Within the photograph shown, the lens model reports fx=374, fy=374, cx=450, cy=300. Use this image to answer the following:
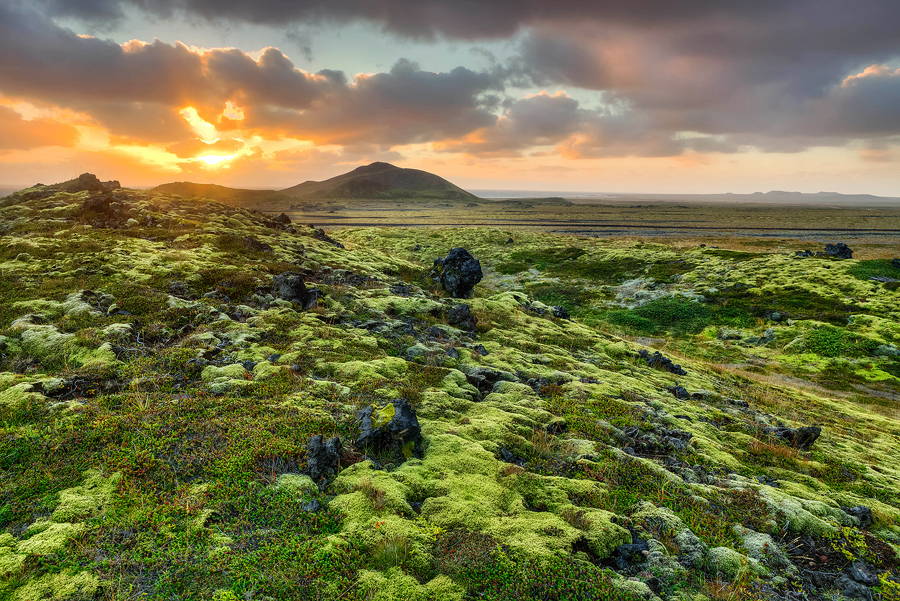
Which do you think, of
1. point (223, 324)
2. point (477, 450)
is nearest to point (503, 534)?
point (477, 450)

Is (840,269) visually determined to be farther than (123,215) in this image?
Yes

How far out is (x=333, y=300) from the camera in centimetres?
2273

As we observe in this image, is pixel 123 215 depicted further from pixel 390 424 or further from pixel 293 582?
pixel 293 582

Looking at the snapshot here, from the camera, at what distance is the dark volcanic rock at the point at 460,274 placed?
30.1 m

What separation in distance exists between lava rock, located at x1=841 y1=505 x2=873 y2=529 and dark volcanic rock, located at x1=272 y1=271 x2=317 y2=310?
2204 centimetres

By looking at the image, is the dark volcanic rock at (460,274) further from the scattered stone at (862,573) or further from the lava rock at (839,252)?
the lava rock at (839,252)

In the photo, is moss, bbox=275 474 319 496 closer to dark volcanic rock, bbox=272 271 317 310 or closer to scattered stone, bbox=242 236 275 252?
dark volcanic rock, bbox=272 271 317 310

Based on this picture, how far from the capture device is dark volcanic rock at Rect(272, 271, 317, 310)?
68.3 feet

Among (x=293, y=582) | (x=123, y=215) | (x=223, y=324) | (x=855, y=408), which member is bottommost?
(x=855, y=408)

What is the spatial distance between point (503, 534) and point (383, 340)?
11588 mm

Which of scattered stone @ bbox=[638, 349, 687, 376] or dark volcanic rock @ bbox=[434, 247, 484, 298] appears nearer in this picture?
scattered stone @ bbox=[638, 349, 687, 376]

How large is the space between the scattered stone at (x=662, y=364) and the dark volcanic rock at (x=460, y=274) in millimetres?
13250

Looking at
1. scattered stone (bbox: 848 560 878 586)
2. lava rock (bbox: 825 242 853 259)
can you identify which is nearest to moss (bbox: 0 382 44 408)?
scattered stone (bbox: 848 560 878 586)

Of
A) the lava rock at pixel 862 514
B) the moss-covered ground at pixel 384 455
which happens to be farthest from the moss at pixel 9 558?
the lava rock at pixel 862 514
